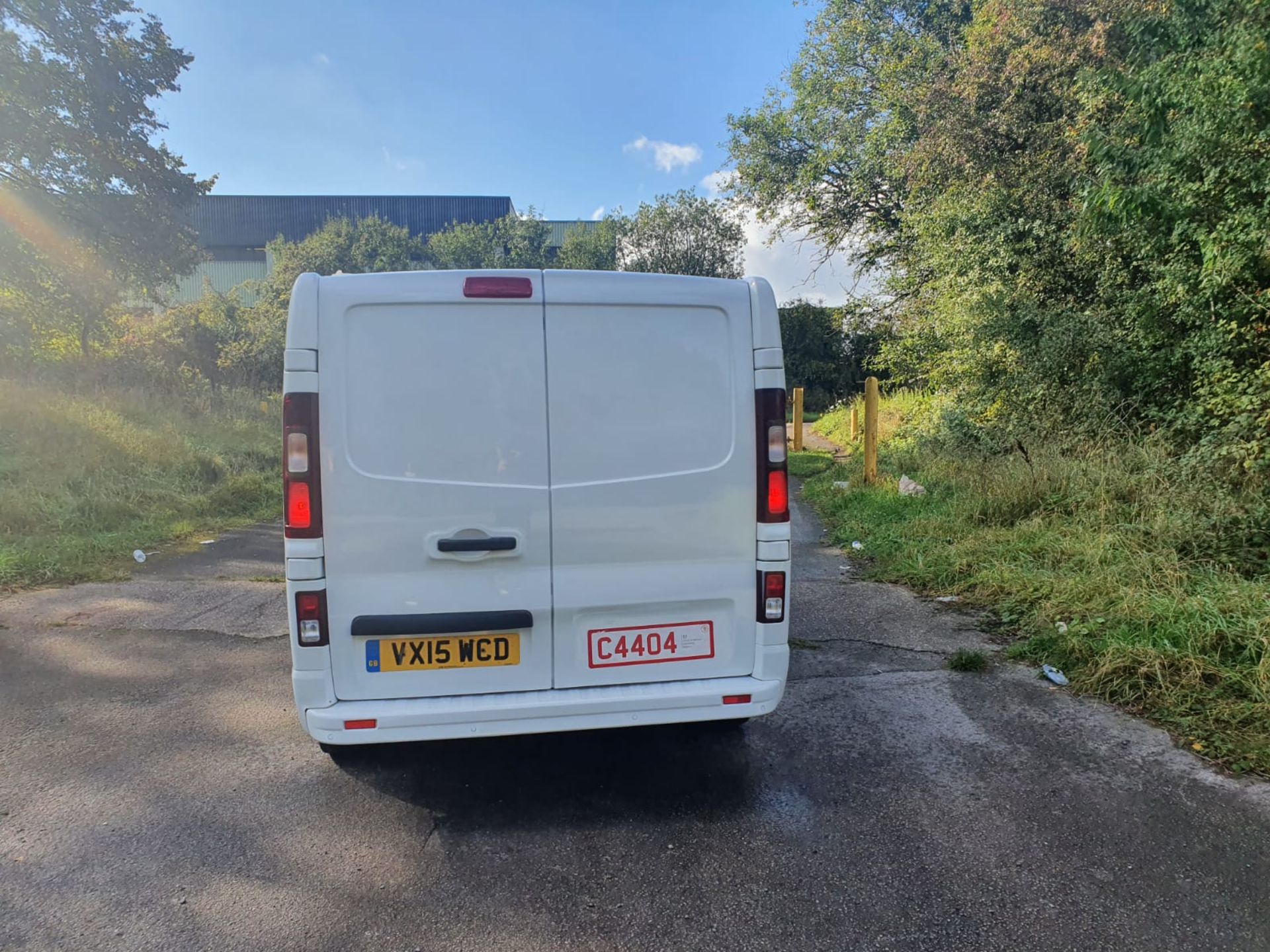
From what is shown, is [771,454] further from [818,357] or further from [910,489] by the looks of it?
[818,357]

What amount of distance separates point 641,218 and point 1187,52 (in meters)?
25.6

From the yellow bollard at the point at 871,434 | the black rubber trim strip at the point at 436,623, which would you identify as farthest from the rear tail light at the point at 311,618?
the yellow bollard at the point at 871,434

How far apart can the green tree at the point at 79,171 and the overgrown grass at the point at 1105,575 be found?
15201mm

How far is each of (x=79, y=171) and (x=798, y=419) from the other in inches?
596

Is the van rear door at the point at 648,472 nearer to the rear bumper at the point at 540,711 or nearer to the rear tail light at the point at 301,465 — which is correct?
the rear bumper at the point at 540,711

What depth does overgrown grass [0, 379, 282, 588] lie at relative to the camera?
7.18m

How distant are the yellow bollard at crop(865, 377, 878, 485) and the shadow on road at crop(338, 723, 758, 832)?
22.8 feet

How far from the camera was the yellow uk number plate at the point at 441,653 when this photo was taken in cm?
279

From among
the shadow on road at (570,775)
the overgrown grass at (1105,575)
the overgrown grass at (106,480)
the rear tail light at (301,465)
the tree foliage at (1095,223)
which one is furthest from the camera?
the overgrown grass at (106,480)

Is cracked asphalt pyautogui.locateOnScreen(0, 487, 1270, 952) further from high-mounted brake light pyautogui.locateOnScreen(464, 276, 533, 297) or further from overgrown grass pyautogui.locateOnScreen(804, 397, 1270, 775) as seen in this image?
high-mounted brake light pyautogui.locateOnScreen(464, 276, 533, 297)

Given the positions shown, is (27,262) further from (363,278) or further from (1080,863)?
(1080,863)

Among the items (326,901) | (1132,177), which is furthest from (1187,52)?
(326,901)

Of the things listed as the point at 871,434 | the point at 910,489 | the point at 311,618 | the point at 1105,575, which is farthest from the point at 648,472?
the point at 871,434

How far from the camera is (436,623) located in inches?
108
